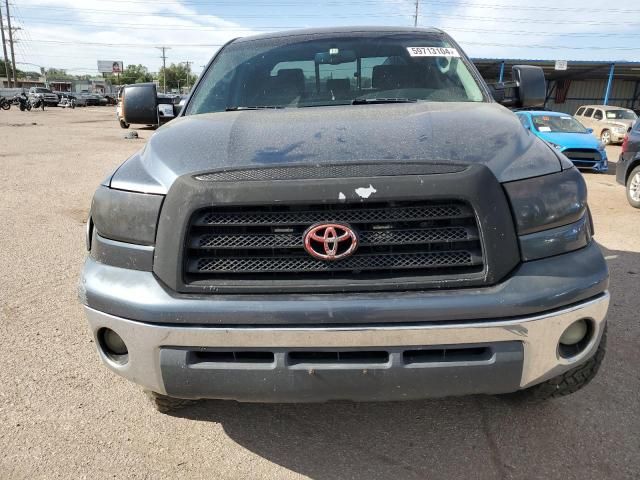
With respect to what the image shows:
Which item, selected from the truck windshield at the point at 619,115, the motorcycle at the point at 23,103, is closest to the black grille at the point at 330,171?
the truck windshield at the point at 619,115

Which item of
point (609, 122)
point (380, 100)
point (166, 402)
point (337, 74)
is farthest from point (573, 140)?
point (166, 402)

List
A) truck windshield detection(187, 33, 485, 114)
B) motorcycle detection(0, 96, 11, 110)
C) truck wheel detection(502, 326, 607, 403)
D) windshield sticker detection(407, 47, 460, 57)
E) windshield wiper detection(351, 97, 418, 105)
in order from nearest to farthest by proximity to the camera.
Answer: truck wheel detection(502, 326, 607, 403), windshield wiper detection(351, 97, 418, 105), truck windshield detection(187, 33, 485, 114), windshield sticker detection(407, 47, 460, 57), motorcycle detection(0, 96, 11, 110)

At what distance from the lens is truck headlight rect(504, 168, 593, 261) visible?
1.90m

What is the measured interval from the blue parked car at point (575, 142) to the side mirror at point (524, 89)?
31.2ft

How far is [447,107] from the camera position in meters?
2.67

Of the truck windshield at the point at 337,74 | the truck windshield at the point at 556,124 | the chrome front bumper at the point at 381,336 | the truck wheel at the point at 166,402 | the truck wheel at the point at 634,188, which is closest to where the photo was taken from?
the chrome front bumper at the point at 381,336

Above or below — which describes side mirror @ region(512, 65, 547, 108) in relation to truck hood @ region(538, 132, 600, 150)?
above

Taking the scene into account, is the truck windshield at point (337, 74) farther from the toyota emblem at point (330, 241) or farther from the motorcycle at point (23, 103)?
the motorcycle at point (23, 103)

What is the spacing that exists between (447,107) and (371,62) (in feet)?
2.90

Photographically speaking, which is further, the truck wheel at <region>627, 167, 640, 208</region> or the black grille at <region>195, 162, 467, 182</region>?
the truck wheel at <region>627, 167, 640, 208</region>

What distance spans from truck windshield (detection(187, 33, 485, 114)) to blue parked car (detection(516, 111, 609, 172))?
33.2ft

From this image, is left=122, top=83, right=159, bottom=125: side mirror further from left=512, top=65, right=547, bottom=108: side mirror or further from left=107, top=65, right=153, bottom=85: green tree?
left=107, top=65, right=153, bottom=85: green tree

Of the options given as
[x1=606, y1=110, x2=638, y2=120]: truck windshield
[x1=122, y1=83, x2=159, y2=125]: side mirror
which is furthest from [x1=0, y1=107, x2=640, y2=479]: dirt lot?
[x1=606, y1=110, x2=638, y2=120]: truck windshield

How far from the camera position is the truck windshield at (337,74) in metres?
3.12
